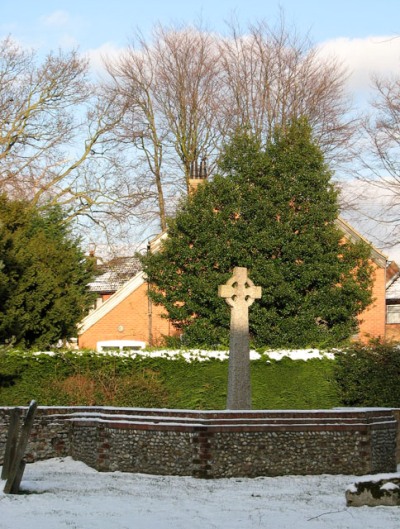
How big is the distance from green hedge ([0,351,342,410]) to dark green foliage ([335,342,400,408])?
0.30 metres

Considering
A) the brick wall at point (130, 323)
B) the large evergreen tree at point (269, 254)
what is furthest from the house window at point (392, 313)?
the large evergreen tree at point (269, 254)

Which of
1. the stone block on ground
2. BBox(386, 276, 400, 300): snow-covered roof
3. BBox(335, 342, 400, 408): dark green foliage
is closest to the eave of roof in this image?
BBox(386, 276, 400, 300): snow-covered roof

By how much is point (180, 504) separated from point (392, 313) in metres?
36.8

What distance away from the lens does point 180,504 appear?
14000 mm

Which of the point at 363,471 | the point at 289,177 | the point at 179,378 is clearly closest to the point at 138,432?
the point at 363,471

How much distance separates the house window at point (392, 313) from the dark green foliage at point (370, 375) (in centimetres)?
2369

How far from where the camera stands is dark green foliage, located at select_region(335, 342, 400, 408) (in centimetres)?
2512

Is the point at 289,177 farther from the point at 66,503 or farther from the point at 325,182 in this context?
the point at 66,503

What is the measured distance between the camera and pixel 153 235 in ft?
149

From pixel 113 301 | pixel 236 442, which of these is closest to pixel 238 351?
pixel 236 442

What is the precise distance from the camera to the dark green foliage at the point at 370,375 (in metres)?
25.1

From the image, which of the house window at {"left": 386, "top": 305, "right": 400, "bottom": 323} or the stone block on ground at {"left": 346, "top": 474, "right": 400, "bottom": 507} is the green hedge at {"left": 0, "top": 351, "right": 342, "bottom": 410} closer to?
the stone block on ground at {"left": 346, "top": 474, "right": 400, "bottom": 507}

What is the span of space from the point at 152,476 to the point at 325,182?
17.3m

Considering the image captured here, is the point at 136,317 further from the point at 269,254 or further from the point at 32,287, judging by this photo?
the point at 32,287
